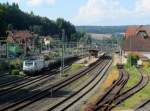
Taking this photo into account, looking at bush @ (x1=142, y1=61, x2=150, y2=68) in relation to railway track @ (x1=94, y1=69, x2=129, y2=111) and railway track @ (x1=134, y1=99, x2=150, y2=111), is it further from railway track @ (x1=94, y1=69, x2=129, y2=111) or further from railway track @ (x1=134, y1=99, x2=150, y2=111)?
railway track @ (x1=134, y1=99, x2=150, y2=111)

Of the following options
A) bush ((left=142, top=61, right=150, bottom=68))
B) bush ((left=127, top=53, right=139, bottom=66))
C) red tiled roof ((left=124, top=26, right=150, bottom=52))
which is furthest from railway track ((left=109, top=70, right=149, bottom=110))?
red tiled roof ((left=124, top=26, right=150, bottom=52))

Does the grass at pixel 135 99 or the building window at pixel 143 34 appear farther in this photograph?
the building window at pixel 143 34

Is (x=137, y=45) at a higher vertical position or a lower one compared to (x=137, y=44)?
lower

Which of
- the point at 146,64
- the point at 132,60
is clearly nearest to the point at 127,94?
the point at 132,60

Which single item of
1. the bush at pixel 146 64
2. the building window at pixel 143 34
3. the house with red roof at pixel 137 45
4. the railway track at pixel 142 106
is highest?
the building window at pixel 143 34

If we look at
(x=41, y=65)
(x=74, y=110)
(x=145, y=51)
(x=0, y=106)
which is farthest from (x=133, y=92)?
(x=145, y=51)

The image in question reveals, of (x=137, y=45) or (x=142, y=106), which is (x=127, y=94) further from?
(x=137, y=45)

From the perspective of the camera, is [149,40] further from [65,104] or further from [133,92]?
[65,104]

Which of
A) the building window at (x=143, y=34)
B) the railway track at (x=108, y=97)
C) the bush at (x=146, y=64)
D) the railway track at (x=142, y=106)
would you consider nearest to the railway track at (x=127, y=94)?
the railway track at (x=108, y=97)

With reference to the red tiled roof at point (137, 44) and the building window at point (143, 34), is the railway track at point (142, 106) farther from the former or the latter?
Result: the building window at point (143, 34)

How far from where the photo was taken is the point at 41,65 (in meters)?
61.8

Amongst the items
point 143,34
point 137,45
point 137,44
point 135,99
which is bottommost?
point 135,99

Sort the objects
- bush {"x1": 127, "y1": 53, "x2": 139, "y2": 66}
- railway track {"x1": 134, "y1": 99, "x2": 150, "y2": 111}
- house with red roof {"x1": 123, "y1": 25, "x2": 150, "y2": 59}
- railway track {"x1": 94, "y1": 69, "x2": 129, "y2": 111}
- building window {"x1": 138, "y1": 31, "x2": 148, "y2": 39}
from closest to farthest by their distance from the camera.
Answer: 1. railway track {"x1": 134, "y1": 99, "x2": 150, "y2": 111}
2. railway track {"x1": 94, "y1": 69, "x2": 129, "y2": 111}
3. bush {"x1": 127, "y1": 53, "x2": 139, "y2": 66}
4. house with red roof {"x1": 123, "y1": 25, "x2": 150, "y2": 59}
5. building window {"x1": 138, "y1": 31, "x2": 148, "y2": 39}

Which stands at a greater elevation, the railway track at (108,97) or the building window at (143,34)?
the building window at (143,34)
